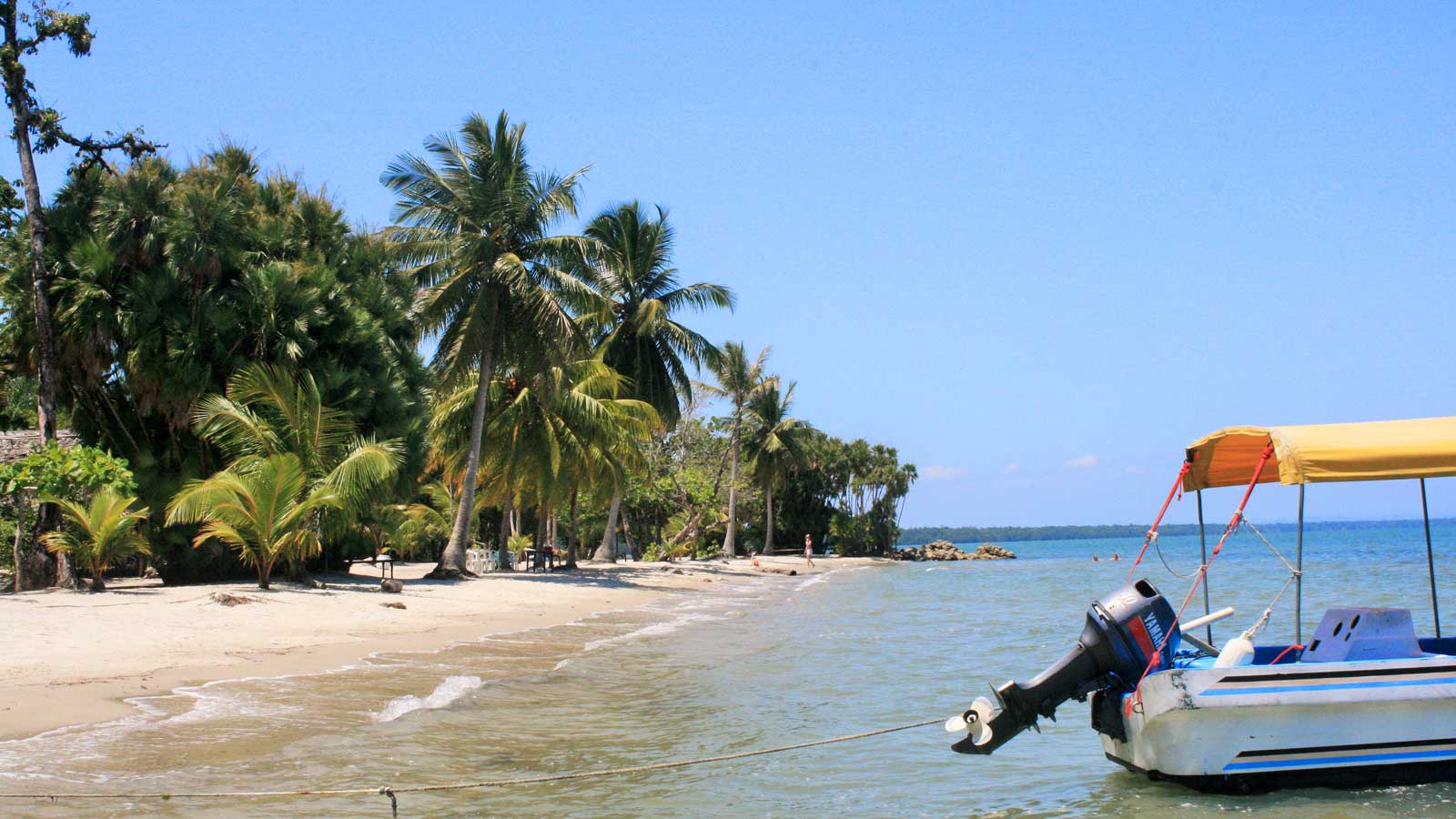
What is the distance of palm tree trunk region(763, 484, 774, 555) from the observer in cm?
5831

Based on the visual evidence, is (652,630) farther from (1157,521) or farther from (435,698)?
(1157,521)

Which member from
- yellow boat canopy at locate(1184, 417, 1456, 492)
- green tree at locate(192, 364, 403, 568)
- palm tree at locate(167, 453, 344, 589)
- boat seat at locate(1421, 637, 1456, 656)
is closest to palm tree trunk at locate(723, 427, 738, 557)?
green tree at locate(192, 364, 403, 568)

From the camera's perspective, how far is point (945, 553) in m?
72.0

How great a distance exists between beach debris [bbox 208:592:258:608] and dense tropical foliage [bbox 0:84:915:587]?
1.44 meters

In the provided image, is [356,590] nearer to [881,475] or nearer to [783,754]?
[783,754]

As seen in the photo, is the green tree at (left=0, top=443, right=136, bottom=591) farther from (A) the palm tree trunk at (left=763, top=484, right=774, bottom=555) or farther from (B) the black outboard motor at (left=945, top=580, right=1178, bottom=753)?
(A) the palm tree trunk at (left=763, top=484, right=774, bottom=555)

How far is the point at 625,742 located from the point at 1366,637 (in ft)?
18.2

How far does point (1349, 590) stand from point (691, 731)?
2506cm

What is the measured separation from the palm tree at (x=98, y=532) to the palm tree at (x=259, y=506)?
0.71 m

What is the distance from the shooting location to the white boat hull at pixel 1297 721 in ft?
22.5

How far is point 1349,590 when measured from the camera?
1110 inches

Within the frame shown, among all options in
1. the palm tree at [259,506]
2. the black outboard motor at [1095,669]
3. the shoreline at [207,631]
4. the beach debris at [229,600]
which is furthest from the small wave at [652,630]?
the black outboard motor at [1095,669]

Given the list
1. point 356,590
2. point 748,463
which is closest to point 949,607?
point 356,590

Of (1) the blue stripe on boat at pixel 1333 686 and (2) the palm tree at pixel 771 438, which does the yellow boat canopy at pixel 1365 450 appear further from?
(2) the palm tree at pixel 771 438
